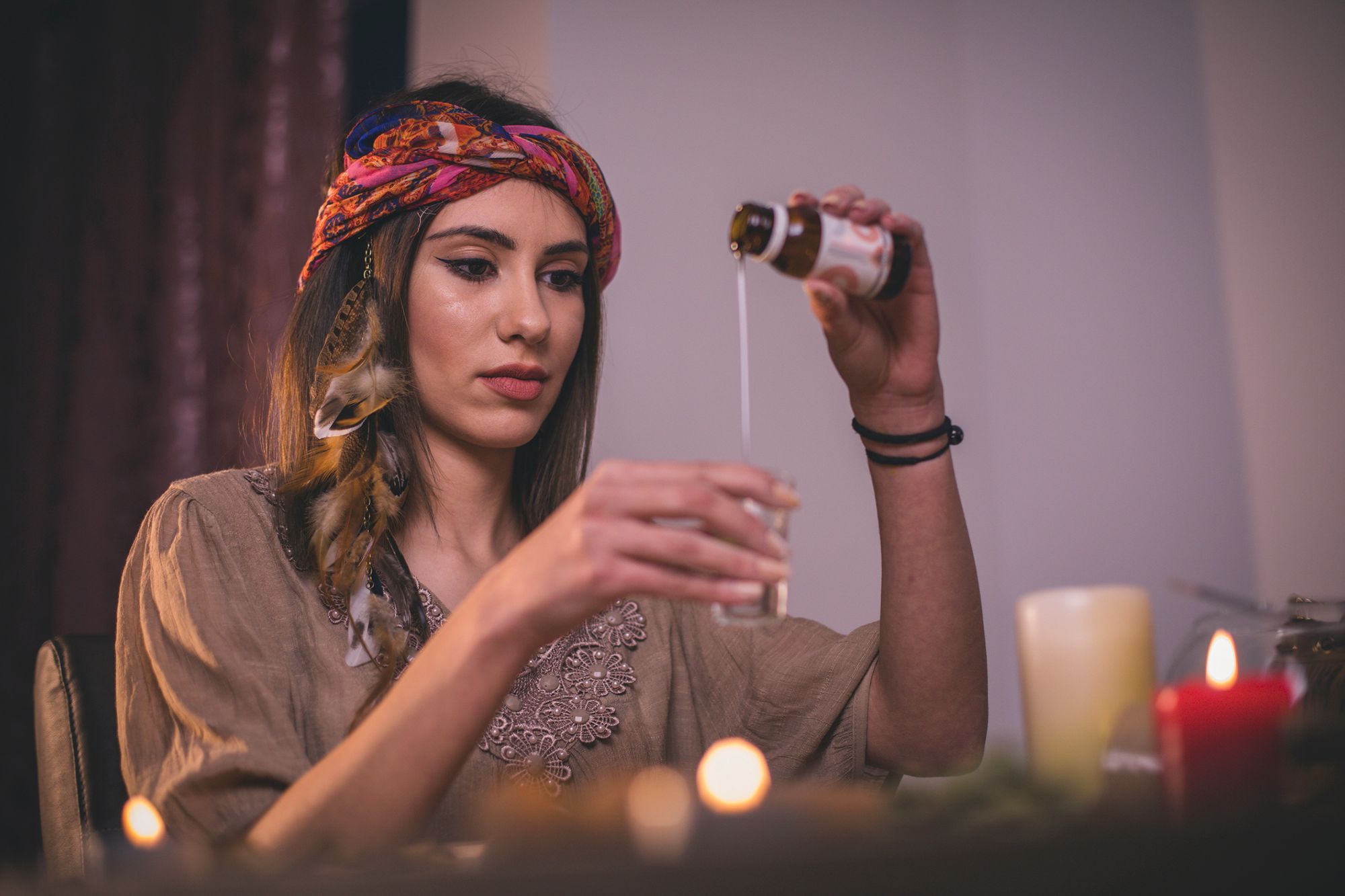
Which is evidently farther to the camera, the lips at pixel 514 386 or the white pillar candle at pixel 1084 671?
the lips at pixel 514 386

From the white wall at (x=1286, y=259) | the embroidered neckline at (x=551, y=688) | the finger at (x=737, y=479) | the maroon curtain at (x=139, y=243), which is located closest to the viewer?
the finger at (x=737, y=479)

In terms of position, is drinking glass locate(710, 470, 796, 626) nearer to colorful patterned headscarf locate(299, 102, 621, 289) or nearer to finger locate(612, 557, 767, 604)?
finger locate(612, 557, 767, 604)

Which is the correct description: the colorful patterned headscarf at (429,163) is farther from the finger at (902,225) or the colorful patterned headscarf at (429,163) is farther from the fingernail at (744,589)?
the fingernail at (744,589)

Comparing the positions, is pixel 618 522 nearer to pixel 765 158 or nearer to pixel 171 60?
pixel 765 158

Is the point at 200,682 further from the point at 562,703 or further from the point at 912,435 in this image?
the point at 912,435

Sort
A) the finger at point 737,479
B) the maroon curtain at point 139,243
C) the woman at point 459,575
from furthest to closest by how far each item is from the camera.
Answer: the maroon curtain at point 139,243, the woman at point 459,575, the finger at point 737,479

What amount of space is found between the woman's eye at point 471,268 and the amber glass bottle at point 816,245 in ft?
1.57

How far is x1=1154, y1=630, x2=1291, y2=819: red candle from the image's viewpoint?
1.56 ft

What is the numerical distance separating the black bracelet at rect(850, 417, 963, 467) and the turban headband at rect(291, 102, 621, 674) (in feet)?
1.71

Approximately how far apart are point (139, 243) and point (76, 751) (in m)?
1.49

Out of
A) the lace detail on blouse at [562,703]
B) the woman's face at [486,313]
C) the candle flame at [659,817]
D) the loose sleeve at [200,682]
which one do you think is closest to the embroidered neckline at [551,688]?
the lace detail on blouse at [562,703]

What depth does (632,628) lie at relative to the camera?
130 centimetres

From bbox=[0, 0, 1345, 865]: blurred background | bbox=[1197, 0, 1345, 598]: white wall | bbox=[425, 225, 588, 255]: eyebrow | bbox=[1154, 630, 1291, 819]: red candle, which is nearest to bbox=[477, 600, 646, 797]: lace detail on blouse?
bbox=[425, 225, 588, 255]: eyebrow

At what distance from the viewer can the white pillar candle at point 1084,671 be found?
0.69 meters
